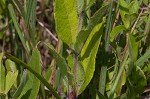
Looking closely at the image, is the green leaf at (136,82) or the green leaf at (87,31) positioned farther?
the green leaf at (136,82)

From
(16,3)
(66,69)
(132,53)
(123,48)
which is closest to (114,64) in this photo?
(123,48)

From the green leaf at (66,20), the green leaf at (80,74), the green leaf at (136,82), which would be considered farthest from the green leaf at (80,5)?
the green leaf at (136,82)

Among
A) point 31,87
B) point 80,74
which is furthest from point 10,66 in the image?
point 80,74

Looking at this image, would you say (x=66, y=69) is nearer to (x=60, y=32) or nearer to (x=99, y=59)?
(x=60, y=32)

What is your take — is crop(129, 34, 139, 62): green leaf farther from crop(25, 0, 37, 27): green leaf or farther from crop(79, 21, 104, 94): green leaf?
crop(25, 0, 37, 27): green leaf

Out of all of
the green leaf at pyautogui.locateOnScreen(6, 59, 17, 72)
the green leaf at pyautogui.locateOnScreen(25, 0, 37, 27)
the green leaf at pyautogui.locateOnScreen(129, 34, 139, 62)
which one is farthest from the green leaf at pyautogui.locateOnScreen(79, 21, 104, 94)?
the green leaf at pyautogui.locateOnScreen(25, 0, 37, 27)

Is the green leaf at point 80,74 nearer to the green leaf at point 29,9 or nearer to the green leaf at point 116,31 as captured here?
the green leaf at point 116,31
